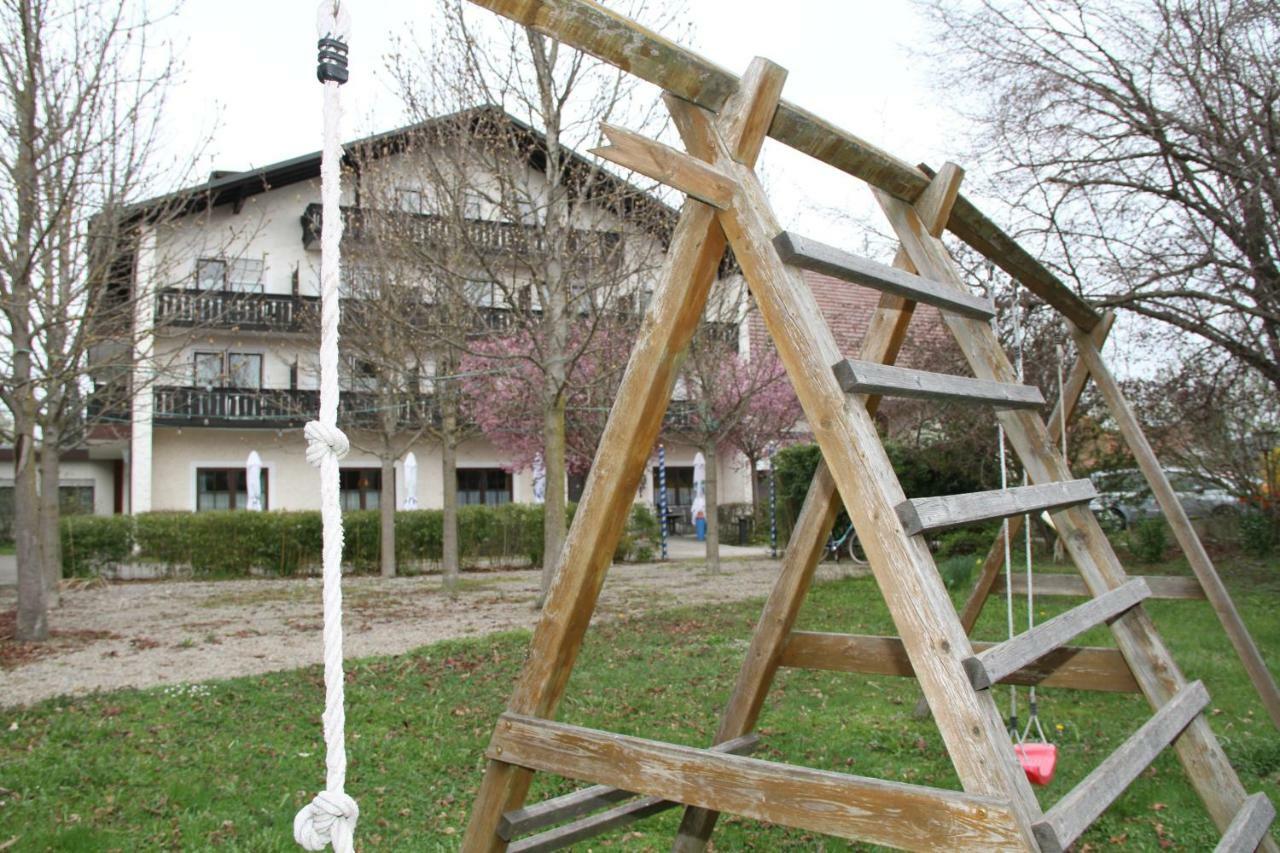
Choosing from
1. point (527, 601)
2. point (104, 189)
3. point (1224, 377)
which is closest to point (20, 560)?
point (104, 189)

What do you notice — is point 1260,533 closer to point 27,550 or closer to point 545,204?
point 545,204

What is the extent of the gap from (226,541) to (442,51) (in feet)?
33.5

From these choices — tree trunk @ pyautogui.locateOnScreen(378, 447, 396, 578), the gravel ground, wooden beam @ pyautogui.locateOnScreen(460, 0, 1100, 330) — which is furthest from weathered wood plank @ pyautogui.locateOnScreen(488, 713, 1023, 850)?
tree trunk @ pyautogui.locateOnScreen(378, 447, 396, 578)

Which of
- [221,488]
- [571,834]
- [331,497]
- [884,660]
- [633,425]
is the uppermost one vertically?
[221,488]

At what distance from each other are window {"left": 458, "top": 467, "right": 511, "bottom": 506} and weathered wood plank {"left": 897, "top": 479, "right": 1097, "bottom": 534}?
24694 millimetres

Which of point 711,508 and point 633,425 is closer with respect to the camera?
point 633,425

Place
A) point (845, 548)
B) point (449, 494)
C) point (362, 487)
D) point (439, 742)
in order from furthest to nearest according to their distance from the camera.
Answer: point (362, 487) < point (845, 548) < point (449, 494) < point (439, 742)

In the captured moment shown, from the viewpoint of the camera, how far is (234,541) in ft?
55.8

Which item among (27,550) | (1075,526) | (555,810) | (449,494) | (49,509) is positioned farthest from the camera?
(449,494)

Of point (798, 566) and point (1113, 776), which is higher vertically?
point (798, 566)

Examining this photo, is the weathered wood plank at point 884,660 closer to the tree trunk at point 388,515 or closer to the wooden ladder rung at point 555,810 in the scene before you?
the wooden ladder rung at point 555,810

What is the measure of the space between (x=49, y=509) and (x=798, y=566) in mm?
11743

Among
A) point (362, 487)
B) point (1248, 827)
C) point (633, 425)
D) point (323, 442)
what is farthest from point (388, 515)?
point (323, 442)

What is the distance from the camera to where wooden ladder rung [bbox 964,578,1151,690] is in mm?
1798
